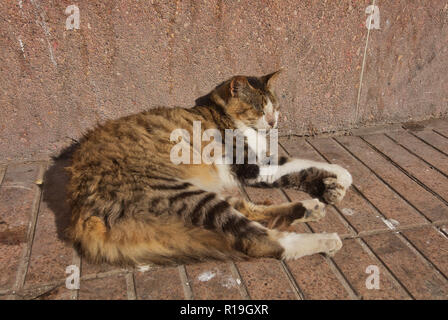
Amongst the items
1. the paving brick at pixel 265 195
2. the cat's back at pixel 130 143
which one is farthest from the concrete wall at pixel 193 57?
the paving brick at pixel 265 195

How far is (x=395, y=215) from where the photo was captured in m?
2.51

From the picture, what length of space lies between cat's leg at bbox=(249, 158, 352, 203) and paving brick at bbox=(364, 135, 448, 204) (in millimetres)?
569

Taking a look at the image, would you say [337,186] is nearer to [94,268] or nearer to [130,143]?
[130,143]

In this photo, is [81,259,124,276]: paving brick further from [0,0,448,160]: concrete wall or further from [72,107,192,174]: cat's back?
[0,0,448,160]: concrete wall

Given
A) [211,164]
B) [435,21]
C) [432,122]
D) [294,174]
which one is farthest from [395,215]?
[435,21]

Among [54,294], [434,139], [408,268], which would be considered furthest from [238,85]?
[434,139]

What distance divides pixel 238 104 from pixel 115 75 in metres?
1.06

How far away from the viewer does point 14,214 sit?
2.50 m

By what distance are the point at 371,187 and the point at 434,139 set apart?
50.0 inches

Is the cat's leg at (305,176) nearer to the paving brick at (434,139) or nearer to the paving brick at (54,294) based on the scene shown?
the paving brick at (434,139)

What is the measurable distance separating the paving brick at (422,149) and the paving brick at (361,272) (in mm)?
1415

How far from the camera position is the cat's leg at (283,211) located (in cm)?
242

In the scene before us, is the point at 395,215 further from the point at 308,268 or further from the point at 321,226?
the point at 308,268

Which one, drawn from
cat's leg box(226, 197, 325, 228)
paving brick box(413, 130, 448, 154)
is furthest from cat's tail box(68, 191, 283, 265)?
paving brick box(413, 130, 448, 154)
